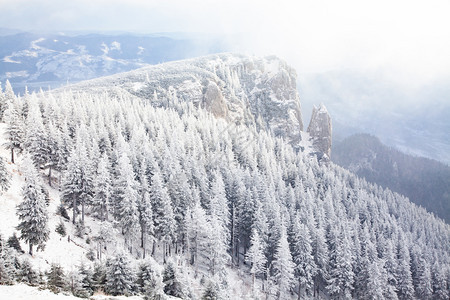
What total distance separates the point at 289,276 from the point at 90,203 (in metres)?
33.2

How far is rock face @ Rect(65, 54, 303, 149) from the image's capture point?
14350 cm

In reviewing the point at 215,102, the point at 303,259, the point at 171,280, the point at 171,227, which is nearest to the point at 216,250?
the point at 171,227

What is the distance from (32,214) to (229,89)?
13655 centimetres

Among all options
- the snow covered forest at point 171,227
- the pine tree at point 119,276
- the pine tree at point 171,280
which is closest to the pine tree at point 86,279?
the snow covered forest at point 171,227

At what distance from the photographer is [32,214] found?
3275 centimetres

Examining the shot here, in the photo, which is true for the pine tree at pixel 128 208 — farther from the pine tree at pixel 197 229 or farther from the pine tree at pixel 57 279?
the pine tree at pixel 57 279

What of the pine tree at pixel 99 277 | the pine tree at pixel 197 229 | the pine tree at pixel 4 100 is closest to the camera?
the pine tree at pixel 99 277

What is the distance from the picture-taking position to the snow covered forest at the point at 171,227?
30.8 meters

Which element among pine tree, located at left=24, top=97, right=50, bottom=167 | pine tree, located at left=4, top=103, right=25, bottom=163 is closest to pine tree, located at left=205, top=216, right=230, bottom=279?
pine tree, located at left=24, top=97, right=50, bottom=167

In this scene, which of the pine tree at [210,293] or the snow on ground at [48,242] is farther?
the snow on ground at [48,242]

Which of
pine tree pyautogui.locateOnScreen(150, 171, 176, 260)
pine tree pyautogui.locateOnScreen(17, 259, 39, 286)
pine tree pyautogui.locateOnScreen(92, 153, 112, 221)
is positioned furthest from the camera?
pine tree pyautogui.locateOnScreen(150, 171, 176, 260)

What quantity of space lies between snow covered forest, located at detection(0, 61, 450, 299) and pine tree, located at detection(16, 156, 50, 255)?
115mm

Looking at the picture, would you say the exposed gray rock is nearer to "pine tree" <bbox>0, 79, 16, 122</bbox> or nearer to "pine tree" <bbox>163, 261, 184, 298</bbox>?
"pine tree" <bbox>0, 79, 16, 122</bbox>

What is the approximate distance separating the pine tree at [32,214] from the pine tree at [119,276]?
11.3 metres
